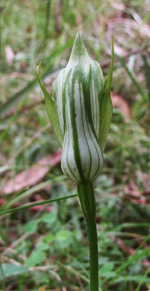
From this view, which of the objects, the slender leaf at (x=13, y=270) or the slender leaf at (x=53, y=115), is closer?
the slender leaf at (x=53, y=115)

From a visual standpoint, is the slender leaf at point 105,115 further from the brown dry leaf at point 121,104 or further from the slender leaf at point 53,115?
the brown dry leaf at point 121,104

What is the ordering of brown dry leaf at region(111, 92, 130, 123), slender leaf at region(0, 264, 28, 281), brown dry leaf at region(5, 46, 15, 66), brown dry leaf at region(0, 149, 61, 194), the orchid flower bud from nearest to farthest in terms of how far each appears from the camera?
the orchid flower bud, slender leaf at region(0, 264, 28, 281), brown dry leaf at region(0, 149, 61, 194), brown dry leaf at region(111, 92, 130, 123), brown dry leaf at region(5, 46, 15, 66)

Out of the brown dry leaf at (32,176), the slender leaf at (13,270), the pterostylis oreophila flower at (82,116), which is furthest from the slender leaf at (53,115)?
the brown dry leaf at (32,176)

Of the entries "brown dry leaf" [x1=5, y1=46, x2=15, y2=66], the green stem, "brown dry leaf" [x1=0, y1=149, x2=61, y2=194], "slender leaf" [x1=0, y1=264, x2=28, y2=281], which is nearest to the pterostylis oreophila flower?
the green stem

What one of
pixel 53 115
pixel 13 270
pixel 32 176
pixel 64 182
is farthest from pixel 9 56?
pixel 53 115

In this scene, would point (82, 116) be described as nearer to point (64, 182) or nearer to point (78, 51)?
point (78, 51)

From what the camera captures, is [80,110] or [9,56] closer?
[80,110]

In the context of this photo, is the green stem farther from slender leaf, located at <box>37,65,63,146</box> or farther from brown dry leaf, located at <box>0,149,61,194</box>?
brown dry leaf, located at <box>0,149,61,194</box>
